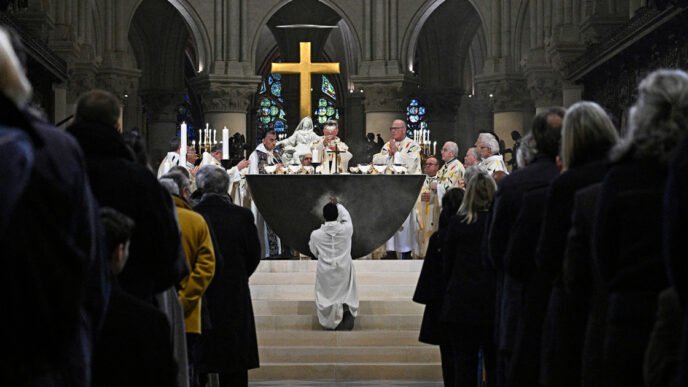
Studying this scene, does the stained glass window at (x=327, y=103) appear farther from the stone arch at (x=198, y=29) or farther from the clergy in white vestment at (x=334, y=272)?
the clergy in white vestment at (x=334, y=272)

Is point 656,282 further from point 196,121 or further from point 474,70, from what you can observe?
point 196,121

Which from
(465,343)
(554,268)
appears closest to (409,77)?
(465,343)

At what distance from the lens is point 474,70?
40438 mm

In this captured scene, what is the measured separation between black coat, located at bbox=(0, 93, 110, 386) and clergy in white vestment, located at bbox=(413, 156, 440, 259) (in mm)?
14880

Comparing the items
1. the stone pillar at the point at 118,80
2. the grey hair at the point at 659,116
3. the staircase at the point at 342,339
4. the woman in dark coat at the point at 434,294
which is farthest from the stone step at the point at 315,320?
the stone pillar at the point at 118,80

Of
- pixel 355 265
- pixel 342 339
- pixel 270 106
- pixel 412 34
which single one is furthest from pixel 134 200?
pixel 270 106

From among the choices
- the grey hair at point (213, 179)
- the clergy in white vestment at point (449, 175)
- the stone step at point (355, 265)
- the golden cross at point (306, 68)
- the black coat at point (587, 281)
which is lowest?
the stone step at point (355, 265)

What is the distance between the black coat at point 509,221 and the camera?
6.46 meters

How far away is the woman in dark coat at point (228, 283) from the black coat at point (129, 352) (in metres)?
4.04

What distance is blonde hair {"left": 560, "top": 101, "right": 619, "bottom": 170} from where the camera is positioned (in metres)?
5.47

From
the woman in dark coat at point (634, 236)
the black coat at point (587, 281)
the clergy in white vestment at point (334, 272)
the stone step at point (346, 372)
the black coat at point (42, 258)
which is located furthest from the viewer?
the clergy in white vestment at point (334, 272)

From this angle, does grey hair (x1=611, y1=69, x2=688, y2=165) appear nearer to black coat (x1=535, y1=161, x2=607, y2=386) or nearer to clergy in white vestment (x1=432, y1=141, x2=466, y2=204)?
black coat (x1=535, y1=161, x2=607, y2=386)

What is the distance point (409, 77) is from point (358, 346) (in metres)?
19.5

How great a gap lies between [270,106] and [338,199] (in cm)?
3061
